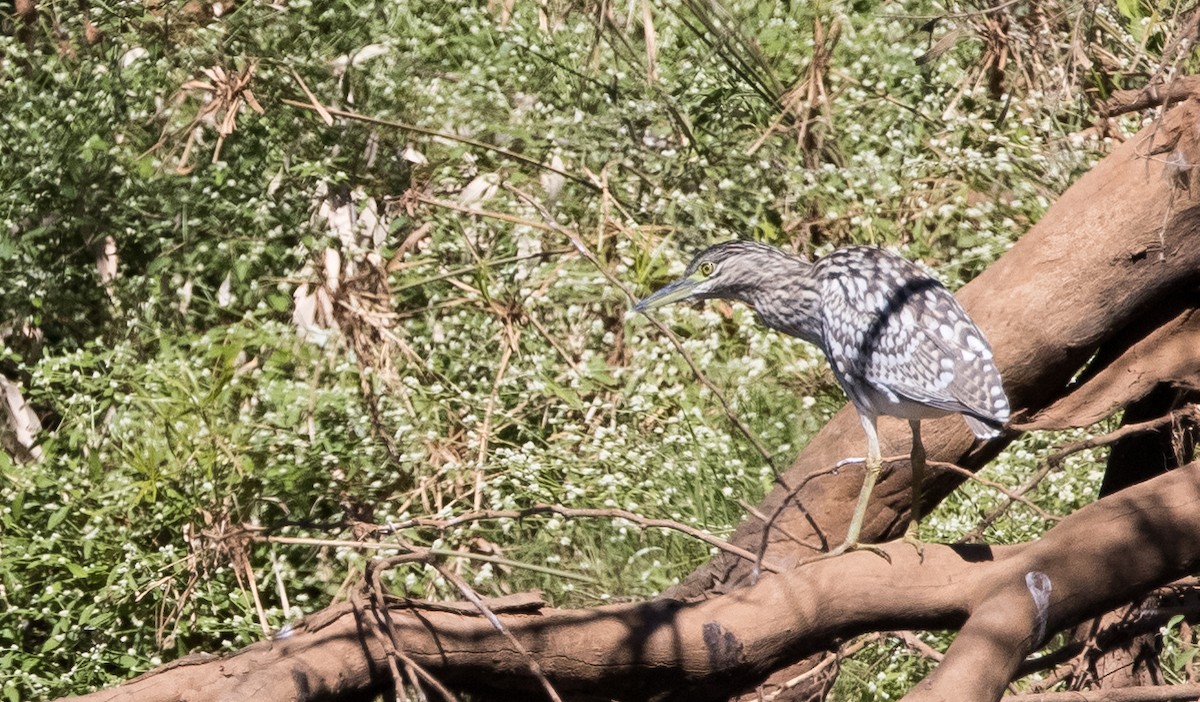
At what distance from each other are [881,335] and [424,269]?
2.59 m

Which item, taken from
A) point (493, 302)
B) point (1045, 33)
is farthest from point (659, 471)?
point (1045, 33)

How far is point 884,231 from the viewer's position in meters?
5.90

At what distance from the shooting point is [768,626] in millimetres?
3248

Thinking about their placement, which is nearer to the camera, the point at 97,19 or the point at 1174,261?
the point at 1174,261

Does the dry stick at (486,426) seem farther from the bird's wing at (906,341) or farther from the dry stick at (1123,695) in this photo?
the dry stick at (1123,695)

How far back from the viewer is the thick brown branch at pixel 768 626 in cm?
291

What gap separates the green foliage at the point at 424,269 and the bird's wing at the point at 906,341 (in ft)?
2.88

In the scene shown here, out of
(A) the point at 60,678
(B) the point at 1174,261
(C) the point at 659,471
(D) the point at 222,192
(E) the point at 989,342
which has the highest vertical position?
(B) the point at 1174,261

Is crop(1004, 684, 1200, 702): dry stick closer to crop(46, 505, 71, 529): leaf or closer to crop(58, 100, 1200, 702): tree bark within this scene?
crop(58, 100, 1200, 702): tree bark

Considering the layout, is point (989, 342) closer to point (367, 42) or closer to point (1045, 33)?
point (1045, 33)

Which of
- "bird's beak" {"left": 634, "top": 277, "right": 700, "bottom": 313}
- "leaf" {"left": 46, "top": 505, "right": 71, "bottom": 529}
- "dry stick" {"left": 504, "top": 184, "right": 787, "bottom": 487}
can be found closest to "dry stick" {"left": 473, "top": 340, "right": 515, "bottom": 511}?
"dry stick" {"left": 504, "top": 184, "right": 787, "bottom": 487}

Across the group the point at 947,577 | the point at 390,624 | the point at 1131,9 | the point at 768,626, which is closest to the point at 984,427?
the point at 947,577

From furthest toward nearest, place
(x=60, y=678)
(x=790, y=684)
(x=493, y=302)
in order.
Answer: (x=493, y=302) → (x=60, y=678) → (x=790, y=684)

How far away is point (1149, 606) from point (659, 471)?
1.65 m
